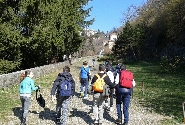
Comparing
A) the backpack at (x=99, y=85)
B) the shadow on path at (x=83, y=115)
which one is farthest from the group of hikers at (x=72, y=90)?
the shadow on path at (x=83, y=115)

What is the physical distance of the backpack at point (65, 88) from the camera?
9.17m

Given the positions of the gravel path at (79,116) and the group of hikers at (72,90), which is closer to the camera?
the group of hikers at (72,90)

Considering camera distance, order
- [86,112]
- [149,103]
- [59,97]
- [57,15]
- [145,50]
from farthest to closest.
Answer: [145,50], [57,15], [149,103], [86,112], [59,97]

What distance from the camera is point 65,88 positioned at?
362 inches

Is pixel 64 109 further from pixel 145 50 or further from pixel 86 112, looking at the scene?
pixel 145 50

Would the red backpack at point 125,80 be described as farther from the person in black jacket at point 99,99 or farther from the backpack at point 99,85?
the backpack at point 99,85

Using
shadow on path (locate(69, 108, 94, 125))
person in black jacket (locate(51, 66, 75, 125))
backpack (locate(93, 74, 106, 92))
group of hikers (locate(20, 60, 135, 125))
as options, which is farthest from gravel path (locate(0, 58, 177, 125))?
backpack (locate(93, 74, 106, 92))

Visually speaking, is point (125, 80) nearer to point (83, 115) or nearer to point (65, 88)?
point (65, 88)

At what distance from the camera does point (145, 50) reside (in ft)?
226

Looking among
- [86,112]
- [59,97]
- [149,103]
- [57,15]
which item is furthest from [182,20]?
[59,97]

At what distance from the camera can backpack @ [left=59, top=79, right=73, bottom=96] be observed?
361 inches

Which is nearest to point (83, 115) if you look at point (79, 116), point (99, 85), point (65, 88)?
point (79, 116)

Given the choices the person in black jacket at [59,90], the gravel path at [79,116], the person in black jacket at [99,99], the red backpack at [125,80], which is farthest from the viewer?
the gravel path at [79,116]

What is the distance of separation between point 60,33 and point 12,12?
6.32m
